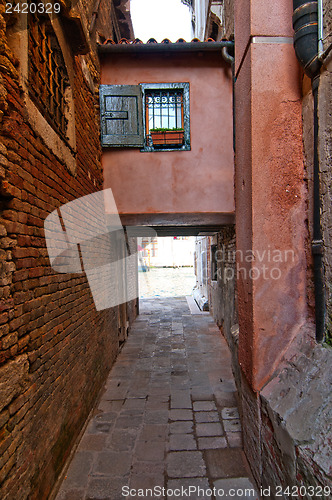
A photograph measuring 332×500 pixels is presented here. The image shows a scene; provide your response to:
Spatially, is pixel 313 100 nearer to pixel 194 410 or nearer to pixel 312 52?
pixel 312 52

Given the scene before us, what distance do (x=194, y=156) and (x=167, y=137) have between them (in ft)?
1.92

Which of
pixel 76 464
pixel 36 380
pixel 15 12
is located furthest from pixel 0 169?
pixel 76 464

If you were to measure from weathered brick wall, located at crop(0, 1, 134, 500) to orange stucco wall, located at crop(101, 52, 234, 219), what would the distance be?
161 centimetres

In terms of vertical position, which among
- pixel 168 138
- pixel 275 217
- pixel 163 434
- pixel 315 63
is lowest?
pixel 163 434

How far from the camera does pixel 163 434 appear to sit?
3615 mm

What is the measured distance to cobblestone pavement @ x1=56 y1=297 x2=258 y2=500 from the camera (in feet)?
9.21

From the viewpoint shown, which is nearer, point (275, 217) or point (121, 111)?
point (275, 217)

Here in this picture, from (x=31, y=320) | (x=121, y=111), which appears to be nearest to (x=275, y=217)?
(x=31, y=320)

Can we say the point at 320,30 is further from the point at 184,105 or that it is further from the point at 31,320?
the point at 31,320

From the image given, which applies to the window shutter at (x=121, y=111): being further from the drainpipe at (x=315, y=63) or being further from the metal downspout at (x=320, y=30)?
the metal downspout at (x=320, y=30)

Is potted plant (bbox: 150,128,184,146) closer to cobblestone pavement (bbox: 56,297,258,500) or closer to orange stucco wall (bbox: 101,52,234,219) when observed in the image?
orange stucco wall (bbox: 101,52,234,219)

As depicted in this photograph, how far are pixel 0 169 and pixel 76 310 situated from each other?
6.89 ft

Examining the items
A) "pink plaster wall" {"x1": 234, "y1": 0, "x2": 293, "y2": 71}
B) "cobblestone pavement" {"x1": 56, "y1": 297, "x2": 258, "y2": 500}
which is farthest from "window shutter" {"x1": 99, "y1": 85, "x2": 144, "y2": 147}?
"cobblestone pavement" {"x1": 56, "y1": 297, "x2": 258, "y2": 500}

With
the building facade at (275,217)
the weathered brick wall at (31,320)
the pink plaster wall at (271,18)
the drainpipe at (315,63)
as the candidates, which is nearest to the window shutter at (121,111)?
the weathered brick wall at (31,320)
